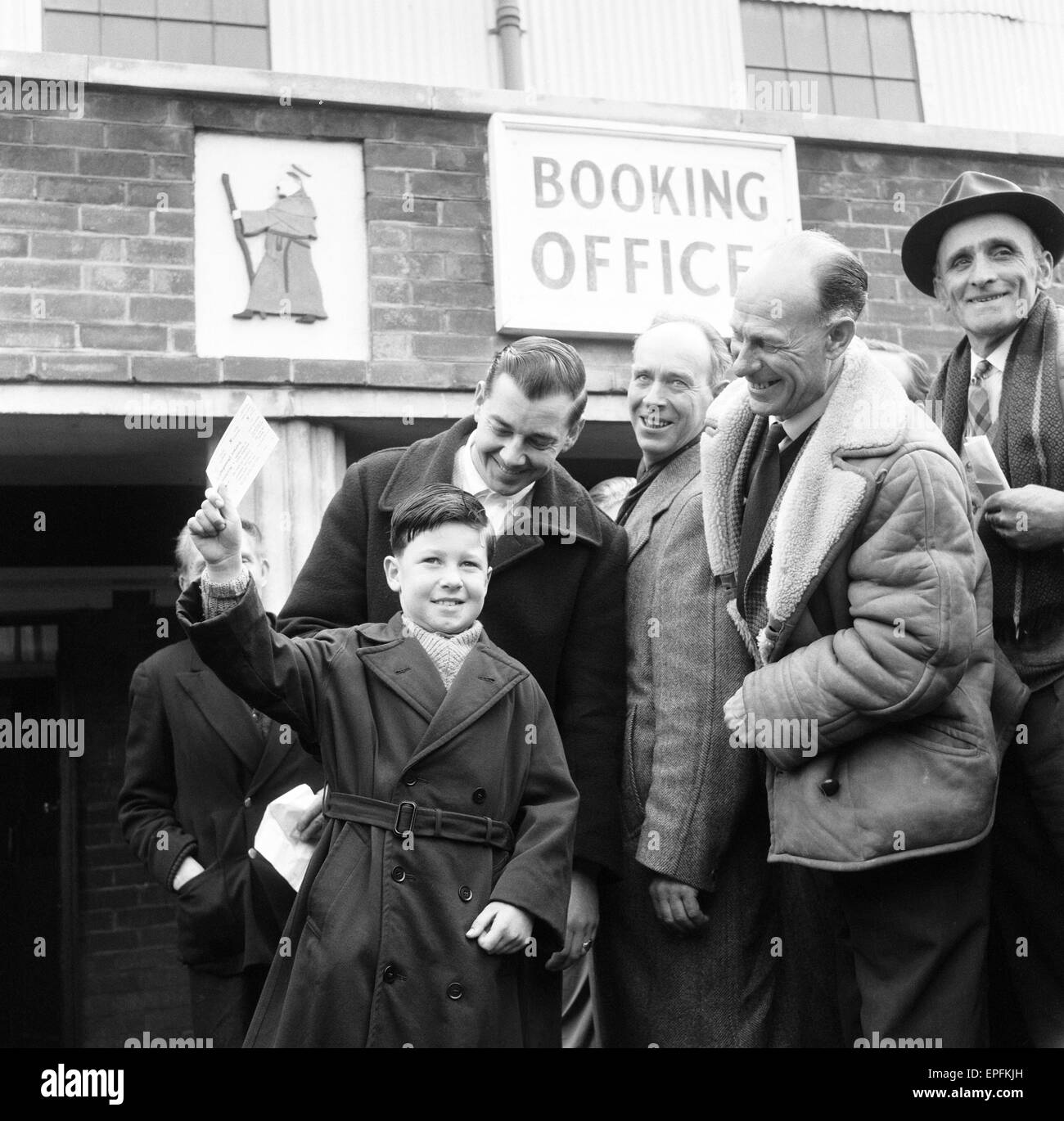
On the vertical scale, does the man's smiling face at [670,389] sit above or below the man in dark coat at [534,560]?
above

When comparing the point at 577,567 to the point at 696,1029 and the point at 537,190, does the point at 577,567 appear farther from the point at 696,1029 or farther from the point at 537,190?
the point at 537,190

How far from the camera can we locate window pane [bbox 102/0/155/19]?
6.44m

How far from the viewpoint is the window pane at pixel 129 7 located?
644cm

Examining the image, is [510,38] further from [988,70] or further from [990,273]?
[990,273]

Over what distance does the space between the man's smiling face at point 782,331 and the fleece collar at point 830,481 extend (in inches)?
3.7

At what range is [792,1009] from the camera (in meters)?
3.37

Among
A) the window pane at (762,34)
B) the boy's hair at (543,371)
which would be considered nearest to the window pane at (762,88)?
the window pane at (762,34)

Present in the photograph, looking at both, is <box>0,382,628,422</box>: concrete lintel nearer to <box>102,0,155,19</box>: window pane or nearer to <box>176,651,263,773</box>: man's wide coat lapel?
<box>176,651,263,773</box>: man's wide coat lapel

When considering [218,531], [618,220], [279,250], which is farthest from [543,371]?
[618,220]

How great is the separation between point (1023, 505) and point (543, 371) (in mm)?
1139

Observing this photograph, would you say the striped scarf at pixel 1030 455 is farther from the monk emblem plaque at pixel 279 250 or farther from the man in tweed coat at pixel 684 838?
the monk emblem plaque at pixel 279 250

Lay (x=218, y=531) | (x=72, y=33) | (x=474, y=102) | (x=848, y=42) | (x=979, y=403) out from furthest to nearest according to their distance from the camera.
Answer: (x=848, y=42), (x=72, y=33), (x=474, y=102), (x=979, y=403), (x=218, y=531)

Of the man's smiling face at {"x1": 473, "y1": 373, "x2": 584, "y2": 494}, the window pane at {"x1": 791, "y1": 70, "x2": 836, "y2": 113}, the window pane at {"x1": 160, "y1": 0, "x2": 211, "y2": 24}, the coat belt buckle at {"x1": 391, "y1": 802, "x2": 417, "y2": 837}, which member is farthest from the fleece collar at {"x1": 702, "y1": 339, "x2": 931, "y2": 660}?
the window pane at {"x1": 791, "y1": 70, "x2": 836, "y2": 113}

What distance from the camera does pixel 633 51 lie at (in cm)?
688
